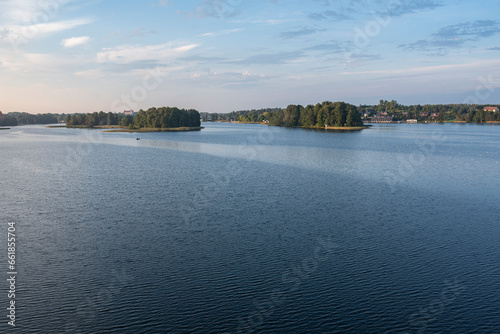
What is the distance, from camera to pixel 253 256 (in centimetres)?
2211

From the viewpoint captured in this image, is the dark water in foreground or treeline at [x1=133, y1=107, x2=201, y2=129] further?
treeline at [x1=133, y1=107, x2=201, y2=129]

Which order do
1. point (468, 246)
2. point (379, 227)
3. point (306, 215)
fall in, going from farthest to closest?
point (306, 215)
point (379, 227)
point (468, 246)

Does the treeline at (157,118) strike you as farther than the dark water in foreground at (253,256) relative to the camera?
Yes

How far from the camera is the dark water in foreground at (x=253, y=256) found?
16.1 m

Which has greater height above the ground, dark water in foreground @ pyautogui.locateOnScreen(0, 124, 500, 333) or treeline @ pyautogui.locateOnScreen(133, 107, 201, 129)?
treeline @ pyautogui.locateOnScreen(133, 107, 201, 129)

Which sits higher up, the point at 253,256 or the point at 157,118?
the point at 157,118

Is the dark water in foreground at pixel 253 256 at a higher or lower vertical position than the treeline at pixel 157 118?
lower

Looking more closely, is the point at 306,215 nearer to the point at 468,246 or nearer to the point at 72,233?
the point at 468,246

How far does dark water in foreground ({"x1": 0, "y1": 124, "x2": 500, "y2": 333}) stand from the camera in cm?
1609

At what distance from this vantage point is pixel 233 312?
16.4 metres

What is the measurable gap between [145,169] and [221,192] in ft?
69.8

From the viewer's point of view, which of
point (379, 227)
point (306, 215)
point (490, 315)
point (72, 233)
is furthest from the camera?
point (306, 215)

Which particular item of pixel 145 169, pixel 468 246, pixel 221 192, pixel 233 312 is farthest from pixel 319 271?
pixel 145 169

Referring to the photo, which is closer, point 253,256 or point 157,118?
point 253,256
